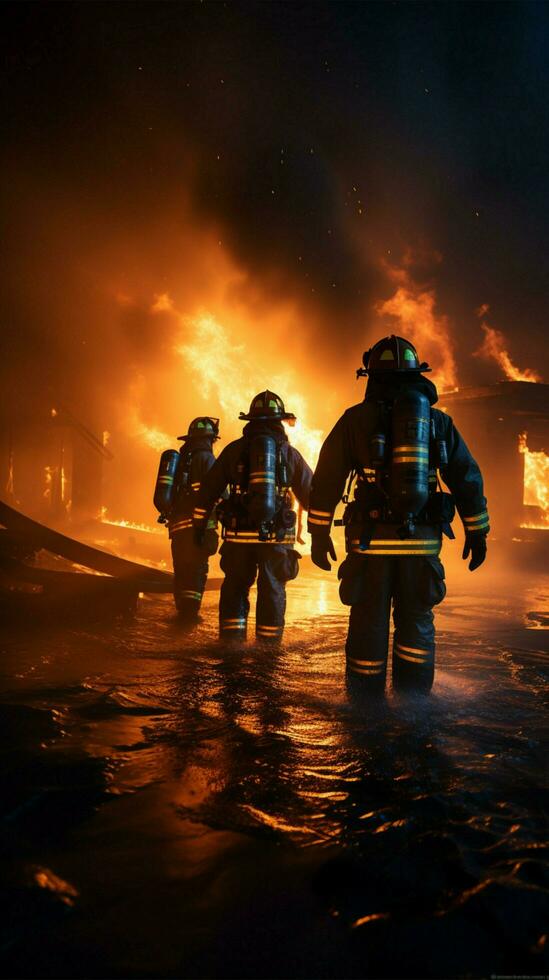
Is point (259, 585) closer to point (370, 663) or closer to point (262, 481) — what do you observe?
point (262, 481)

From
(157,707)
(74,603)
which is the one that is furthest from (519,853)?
(74,603)

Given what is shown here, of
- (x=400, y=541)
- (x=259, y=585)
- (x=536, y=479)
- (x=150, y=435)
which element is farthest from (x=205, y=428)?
(x=150, y=435)

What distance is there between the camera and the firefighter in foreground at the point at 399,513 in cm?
312

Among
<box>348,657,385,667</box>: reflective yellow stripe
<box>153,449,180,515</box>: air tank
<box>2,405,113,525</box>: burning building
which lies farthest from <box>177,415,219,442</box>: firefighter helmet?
<box>2,405,113,525</box>: burning building

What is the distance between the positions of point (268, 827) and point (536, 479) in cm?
2109

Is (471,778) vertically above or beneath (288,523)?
beneath

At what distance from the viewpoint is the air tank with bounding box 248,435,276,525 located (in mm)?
4562

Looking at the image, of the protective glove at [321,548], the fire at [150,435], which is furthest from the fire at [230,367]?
the protective glove at [321,548]

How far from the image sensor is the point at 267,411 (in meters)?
4.95

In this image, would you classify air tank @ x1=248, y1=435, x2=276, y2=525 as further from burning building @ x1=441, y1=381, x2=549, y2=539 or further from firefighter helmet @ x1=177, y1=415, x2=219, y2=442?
burning building @ x1=441, y1=381, x2=549, y2=539

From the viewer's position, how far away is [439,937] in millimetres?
1280

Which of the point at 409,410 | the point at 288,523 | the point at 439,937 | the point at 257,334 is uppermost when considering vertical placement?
the point at 257,334

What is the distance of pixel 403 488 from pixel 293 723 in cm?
134

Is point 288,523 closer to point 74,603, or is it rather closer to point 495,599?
point 74,603
